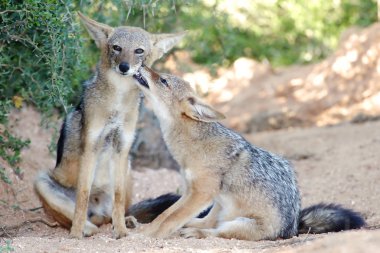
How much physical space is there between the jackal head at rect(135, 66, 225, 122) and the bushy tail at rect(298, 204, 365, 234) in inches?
52.2

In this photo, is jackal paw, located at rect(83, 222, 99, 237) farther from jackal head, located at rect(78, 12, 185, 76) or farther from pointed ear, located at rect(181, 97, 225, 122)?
jackal head, located at rect(78, 12, 185, 76)

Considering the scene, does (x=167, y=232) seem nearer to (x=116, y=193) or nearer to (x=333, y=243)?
(x=116, y=193)

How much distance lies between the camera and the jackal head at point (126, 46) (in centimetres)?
721

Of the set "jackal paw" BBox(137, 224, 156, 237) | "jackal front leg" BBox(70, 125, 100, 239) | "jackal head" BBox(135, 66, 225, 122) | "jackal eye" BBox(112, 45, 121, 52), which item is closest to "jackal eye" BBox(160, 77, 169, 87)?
"jackal head" BBox(135, 66, 225, 122)

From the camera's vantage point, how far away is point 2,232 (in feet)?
24.8

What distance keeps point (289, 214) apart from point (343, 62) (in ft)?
22.6

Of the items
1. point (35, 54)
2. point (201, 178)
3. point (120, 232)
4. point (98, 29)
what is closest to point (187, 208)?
point (201, 178)

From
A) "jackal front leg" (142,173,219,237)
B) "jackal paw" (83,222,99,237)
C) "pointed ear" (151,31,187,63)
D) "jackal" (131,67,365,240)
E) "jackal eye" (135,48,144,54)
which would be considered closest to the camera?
"jackal front leg" (142,173,219,237)

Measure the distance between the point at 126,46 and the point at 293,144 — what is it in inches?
195

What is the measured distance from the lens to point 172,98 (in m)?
7.56

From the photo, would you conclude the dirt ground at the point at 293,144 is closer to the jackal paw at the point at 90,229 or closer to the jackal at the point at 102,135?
the jackal paw at the point at 90,229

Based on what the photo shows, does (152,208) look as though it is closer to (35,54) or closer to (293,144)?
(35,54)

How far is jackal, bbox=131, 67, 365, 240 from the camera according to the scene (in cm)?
713

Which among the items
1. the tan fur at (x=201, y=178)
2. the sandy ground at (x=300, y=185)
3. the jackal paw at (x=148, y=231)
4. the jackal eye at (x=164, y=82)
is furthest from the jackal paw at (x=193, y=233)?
the jackal eye at (x=164, y=82)
